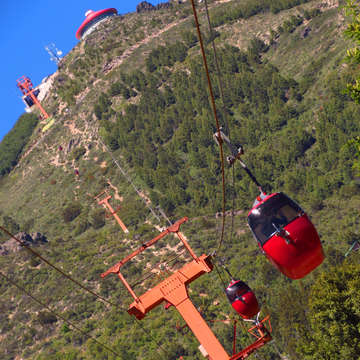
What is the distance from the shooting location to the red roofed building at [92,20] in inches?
6912

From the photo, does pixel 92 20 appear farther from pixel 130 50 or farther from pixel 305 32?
pixel 305 32

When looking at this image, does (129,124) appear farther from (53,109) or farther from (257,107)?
(53,109)

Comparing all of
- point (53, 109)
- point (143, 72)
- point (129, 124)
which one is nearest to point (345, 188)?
point (129, 124)

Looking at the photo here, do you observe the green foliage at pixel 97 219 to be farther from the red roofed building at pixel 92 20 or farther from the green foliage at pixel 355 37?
the red roofed building at pixel 92 20

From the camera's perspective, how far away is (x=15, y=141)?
496 ft

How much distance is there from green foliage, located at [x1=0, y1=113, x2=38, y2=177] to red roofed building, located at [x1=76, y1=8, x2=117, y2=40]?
4111 centimetres

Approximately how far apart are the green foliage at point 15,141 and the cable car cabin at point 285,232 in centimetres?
13616

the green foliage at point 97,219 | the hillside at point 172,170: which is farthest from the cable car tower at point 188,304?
the green foliage at point 97,219

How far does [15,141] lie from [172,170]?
80032mm

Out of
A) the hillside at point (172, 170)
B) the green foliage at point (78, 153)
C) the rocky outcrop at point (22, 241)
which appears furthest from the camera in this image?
the green foliage at point (78, 153)

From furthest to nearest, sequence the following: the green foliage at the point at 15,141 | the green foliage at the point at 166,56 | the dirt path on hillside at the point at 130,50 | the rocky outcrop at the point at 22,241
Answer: the green foliage at the point at 15,141 → the dirt path on hillside at the point at 130,50 → the green foliage at the point at 166,56 → the rocky outcrop at the point at 22,241

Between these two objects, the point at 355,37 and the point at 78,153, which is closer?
the point at 355,37

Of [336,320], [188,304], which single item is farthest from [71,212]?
[188,304]

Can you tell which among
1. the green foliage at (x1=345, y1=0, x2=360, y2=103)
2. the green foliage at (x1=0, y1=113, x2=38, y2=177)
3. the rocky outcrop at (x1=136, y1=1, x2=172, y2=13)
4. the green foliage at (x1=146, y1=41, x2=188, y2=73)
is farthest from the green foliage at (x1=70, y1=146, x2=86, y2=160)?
the green foliage at (x1=345, y1=0, x2=360, y2=103)
